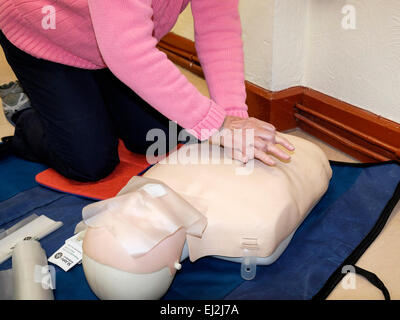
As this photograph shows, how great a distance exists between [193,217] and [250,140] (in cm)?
21

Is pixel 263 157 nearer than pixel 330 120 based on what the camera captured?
Yes

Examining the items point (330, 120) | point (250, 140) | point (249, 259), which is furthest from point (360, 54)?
point (249, 259)

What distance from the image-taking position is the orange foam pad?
1177 millimetres

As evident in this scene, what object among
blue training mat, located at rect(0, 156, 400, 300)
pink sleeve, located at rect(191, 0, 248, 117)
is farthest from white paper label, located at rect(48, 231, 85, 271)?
pink sleeve, located at rect(191, 0, 248, 117)

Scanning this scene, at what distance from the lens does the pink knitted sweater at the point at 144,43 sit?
73 cm

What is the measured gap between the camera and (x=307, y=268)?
898 millimetres

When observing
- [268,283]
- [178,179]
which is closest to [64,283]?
[178,179]

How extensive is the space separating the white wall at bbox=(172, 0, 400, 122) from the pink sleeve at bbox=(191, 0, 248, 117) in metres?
0.34

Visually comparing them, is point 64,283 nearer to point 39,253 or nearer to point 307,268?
point 39,253

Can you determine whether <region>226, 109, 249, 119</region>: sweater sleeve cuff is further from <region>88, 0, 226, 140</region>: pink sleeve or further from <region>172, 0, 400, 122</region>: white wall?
<region>172, 0, 400, 122</region>: white wall

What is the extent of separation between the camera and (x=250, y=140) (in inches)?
35.2

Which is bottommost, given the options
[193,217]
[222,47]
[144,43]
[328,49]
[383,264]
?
[383,264]

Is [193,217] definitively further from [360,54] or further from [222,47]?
[360,54]
